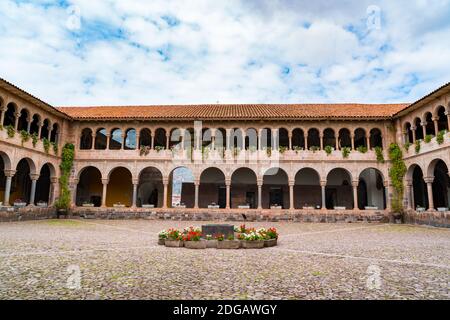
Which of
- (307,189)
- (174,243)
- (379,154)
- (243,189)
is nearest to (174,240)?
(174,243)

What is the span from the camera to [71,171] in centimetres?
2339

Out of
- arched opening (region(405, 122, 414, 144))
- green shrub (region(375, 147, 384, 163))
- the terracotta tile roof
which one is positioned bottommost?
green shrub (region(375, 147, 384, 163))

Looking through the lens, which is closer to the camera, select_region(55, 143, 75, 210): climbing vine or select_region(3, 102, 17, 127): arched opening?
select_region(3, 102, 17, 127): arched opening

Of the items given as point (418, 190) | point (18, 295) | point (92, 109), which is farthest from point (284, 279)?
point (92, 109)

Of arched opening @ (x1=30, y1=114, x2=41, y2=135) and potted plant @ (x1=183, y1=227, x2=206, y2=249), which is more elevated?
arched opening @ (x1=30, y1=114, x2=41, y2=135)

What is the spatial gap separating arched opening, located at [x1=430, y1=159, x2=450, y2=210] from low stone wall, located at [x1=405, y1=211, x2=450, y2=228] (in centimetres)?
432

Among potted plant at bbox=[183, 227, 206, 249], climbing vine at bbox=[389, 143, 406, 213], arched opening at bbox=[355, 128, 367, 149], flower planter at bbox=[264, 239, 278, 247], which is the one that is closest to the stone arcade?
arched opening at bbox=[355, 128, 367, 149]

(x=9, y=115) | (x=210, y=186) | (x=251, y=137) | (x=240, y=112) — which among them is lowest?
(x=210, y=186)

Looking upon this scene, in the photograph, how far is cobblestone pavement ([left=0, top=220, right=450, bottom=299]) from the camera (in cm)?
460

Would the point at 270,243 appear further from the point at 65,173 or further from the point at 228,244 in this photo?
the point at 65,173

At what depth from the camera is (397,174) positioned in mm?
21438

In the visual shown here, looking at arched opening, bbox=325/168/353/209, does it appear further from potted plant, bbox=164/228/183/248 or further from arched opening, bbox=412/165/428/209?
potted plant, bbox=164/228/183/248

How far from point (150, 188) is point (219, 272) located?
23.8 m
